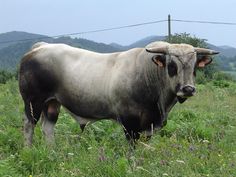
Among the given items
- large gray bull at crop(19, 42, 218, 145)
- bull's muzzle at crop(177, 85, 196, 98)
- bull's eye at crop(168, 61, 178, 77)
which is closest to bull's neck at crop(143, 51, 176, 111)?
large gray bull at crop(19, 42, 218, 145)

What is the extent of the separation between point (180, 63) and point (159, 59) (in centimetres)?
29

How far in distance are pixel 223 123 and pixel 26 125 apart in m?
3.69

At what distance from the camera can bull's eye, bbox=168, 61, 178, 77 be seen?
230 inches

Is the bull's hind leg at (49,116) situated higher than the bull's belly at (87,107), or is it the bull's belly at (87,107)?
the bull's belly at (87,107)

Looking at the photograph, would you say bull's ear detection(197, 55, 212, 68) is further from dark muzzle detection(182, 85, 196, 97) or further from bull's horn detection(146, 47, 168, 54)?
dark muzzle detection(182, 85, 196, 97)

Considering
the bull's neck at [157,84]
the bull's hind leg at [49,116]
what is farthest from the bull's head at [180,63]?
the bull's hind leg at [49,116]

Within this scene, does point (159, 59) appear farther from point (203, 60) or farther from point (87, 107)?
point (87, 107)

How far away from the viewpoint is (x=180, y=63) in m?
5.80

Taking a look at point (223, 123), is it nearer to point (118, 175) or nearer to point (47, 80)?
point (47, 80)

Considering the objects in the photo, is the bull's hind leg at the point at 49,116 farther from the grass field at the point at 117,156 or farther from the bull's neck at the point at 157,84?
the bull's neck at the point at 157,84

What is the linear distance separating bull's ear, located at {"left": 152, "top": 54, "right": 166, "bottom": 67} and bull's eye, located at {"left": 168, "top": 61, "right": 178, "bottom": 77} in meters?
0.11

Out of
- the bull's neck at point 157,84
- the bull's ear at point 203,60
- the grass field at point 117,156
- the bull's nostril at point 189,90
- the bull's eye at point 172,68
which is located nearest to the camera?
the grass field at point 117,156

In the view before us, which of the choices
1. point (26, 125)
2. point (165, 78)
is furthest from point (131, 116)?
point (26, 125)

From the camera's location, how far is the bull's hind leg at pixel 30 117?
7125 millimetres
